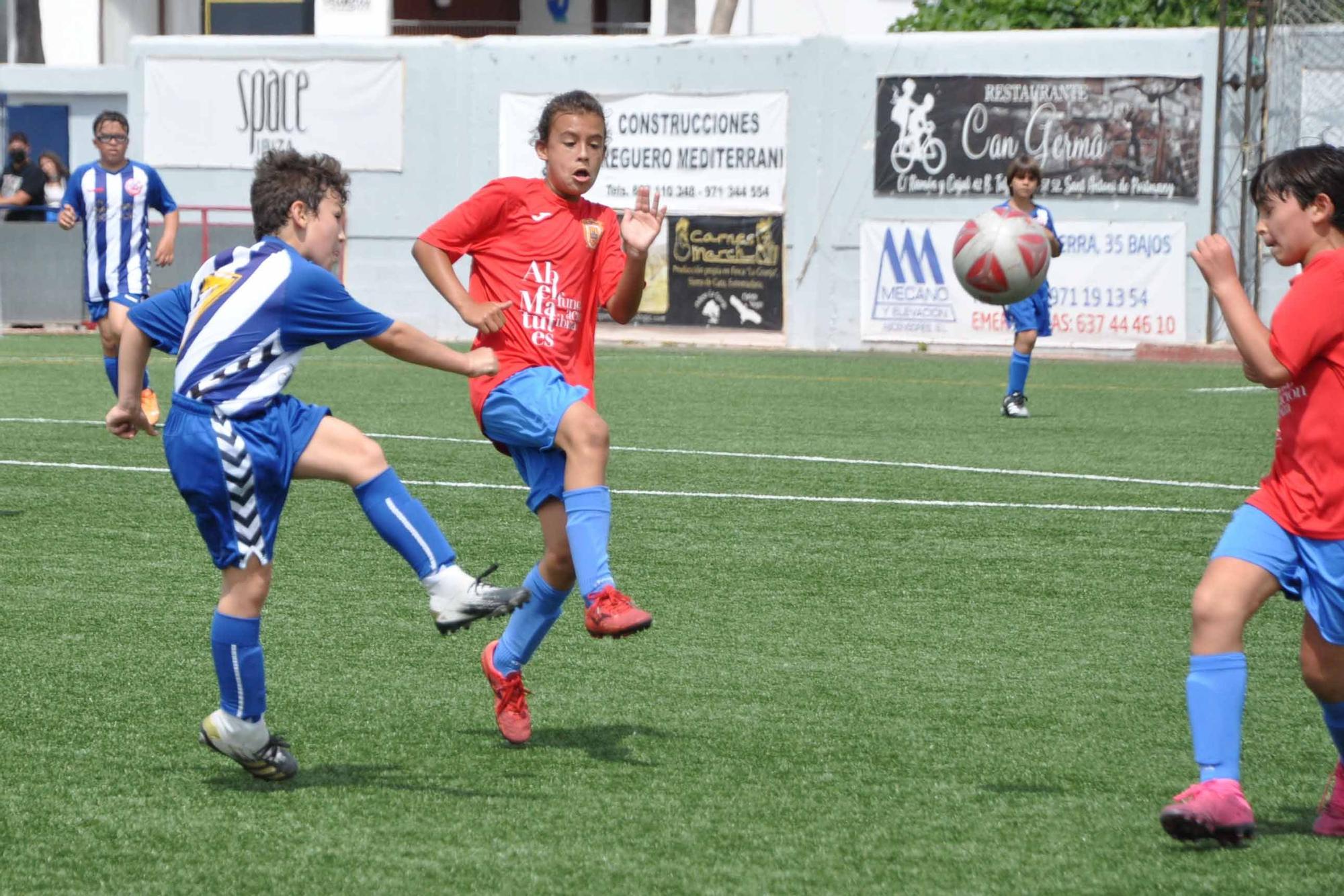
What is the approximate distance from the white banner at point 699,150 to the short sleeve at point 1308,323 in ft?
65.1

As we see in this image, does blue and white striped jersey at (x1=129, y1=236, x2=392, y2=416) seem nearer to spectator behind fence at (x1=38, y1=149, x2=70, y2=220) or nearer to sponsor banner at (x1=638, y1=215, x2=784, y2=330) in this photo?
sponsor banner at (x1=638, y1=215, x2=784, y2=330)

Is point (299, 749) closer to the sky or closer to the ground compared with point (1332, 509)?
closer to the ground

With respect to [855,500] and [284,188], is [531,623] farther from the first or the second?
[855,500]

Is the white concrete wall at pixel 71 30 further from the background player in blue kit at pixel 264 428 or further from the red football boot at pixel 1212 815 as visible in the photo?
the red football boot at pixel 1212 815

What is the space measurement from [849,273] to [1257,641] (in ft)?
56.9

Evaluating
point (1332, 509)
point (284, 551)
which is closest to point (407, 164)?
point (284, 551)

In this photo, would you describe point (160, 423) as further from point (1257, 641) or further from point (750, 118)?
point (750, 118)

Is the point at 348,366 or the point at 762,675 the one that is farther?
the point at 348,366

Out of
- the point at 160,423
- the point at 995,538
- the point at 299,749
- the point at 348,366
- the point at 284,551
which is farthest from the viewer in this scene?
the point at 348,366

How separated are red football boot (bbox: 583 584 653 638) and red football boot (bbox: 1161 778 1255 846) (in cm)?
139

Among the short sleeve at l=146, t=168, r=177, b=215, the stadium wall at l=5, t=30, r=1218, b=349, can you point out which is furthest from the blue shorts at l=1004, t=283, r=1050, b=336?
the stadium wall at l=5, t=30, r=1218, b=349

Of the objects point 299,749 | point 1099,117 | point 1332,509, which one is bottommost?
point 299,749

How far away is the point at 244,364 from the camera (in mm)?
4754

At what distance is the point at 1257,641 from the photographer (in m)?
6.72
